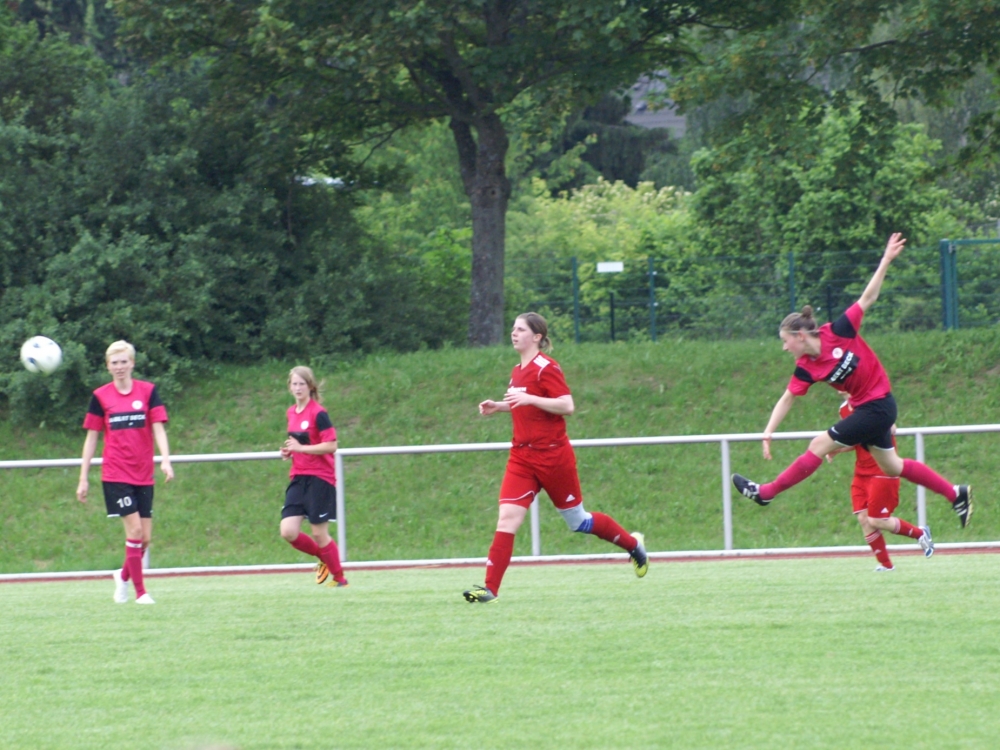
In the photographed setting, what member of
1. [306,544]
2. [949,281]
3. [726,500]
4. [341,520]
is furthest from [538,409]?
[949,281]

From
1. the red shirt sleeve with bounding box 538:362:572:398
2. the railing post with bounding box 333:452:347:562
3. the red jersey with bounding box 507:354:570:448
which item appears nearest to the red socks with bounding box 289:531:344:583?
the red jersey with bounding box 507:354:570:448

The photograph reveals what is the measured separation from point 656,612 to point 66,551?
11.2m

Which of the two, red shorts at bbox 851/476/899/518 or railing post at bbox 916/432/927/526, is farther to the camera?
railing post at bbox 916/432/927/526

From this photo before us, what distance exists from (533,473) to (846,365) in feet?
7.96

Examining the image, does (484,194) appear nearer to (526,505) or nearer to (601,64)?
(601,64)

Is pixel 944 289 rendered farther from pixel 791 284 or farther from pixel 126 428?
pixel 126 428

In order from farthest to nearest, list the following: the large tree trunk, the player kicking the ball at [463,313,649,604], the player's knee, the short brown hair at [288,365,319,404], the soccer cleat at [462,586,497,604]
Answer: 1. the large tree trunk
2. the short brown hair at [288,365,319,404]
3. the player's knee
4. the soccer cleat at [462,586,497,604]
5. the player kicking the ball at [463,313,649,604]

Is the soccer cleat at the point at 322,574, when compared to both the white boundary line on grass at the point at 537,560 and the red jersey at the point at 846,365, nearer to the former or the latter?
the white boundary line on grass at the point at 537,560

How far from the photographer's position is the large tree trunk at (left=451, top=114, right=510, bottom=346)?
23672 millimetres

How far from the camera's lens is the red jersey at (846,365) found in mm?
9602

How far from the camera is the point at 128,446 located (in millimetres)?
10227

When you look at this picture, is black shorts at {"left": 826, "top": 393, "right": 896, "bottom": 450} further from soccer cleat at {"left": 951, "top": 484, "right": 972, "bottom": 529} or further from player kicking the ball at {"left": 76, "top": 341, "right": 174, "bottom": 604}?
player kicking the ball at {"left": 76, "top": 341, "right": 174, "bottom": 604}

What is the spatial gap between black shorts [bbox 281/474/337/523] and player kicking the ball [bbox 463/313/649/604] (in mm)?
2434

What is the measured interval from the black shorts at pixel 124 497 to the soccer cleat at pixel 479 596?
2.81m
